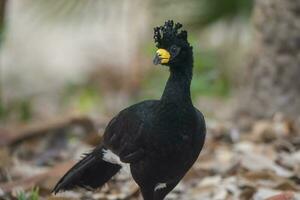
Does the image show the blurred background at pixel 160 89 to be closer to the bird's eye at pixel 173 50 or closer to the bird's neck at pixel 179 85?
the bird's neck at pixel 179 85

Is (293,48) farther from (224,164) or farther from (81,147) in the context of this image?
(81,147)

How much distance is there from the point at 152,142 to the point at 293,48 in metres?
2.32

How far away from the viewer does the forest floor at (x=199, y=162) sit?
4336 mm

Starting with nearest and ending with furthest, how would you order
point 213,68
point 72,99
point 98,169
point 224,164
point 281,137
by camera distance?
1. point 98,169
2. point 224,164
3. point 281,137
4. point 213,68
5. point 72,99

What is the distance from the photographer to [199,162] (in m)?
4.93

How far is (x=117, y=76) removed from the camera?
10359mm

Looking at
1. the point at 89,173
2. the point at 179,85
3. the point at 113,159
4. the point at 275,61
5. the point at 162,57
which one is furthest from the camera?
the point at 275,61

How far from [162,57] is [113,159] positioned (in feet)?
2.18

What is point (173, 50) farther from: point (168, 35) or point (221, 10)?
point (221, 10)

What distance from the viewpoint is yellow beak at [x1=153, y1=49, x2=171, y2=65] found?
3447mm

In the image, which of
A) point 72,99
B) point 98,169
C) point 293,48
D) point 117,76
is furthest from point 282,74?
point 117,76

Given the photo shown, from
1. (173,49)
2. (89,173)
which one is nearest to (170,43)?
(173,49)

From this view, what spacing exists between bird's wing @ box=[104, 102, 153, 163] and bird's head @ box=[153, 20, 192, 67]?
275 millimetres

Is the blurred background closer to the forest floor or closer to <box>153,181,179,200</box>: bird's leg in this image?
the forest floor
